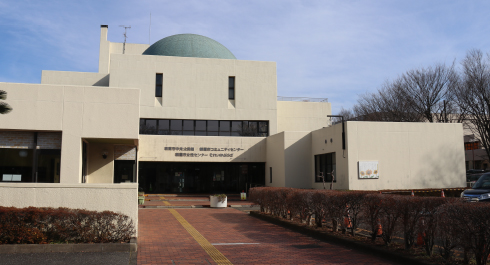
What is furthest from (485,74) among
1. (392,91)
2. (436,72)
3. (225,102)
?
(225,102)

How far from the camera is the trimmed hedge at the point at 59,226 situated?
884 cm

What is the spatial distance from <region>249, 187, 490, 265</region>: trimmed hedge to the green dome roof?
2505 centimetres

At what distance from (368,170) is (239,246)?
15830mm

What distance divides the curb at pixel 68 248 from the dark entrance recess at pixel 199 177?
2463 centimetres

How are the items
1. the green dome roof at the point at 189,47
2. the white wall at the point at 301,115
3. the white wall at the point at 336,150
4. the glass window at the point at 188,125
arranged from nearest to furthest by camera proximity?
the white wall at the point at 336,150 < the glass window at the point at 188,125 < the green dome roof at the point at 189,47 < the white wall at the point at 301,115

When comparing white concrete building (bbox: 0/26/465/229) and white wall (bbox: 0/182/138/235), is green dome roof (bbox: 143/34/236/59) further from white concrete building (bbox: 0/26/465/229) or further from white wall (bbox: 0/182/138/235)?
white wall (bbox: 0/182/138/235)

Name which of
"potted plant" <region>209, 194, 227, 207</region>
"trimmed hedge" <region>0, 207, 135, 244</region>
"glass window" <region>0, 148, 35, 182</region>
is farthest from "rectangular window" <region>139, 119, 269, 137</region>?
"trimmed hedge" <region>0, 207, 135, 244</region>

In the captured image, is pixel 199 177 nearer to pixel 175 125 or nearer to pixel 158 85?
pixel 175 125

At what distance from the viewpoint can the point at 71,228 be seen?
9.28 meters

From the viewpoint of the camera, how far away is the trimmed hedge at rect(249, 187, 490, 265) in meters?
6.91

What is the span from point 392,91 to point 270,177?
60.1ft

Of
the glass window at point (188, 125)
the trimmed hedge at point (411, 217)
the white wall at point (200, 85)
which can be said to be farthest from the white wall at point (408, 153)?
the glass window at point (188, 125)

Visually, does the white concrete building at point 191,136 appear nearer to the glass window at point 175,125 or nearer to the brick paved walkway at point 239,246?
the glass window at point 175,125

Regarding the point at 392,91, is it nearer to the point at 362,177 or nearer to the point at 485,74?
the point at 485,74
